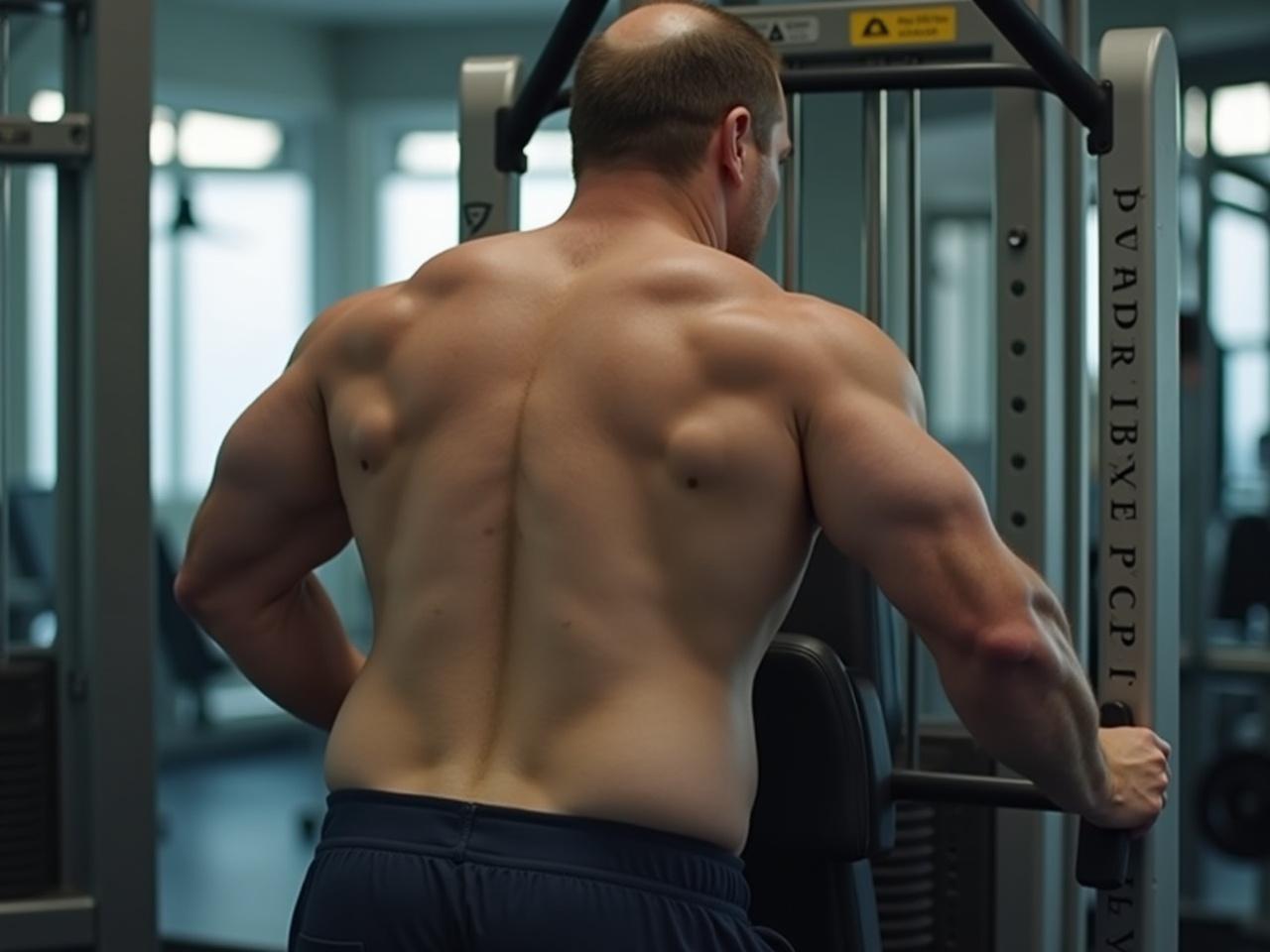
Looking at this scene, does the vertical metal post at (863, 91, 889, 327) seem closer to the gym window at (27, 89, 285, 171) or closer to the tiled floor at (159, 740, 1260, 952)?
the tiled floor at (159, 740, 1260, 952)

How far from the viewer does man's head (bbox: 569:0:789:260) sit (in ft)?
5.04

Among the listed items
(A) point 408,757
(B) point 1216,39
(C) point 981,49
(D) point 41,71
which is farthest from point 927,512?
(D) point 41,71

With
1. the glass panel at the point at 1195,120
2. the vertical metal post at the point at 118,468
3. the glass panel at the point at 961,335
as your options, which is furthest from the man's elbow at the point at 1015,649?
the glass panel at the point at 961,335

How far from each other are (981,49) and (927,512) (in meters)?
0.96

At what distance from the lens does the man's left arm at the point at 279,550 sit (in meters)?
1.66

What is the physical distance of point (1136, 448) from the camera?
1.79 meters

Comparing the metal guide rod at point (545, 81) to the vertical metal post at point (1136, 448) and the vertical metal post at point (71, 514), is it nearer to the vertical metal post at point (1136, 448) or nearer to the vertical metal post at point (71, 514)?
the vertical metal post at point (1136, 448)

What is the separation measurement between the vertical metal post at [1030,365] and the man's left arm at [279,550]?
31.1 inches

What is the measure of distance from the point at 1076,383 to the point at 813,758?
70 cm

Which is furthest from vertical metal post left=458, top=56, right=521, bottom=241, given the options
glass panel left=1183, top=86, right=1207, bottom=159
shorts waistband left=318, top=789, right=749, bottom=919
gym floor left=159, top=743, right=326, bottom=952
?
glass panel left=1183, top=86, right=1207, bottom=159

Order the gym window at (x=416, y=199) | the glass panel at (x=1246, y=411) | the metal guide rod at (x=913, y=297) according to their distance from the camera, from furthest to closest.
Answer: the gym window at (x=416, y=199) → the glass panel at (x=1246, y=411) → the metal guide rod at (x=913, y=297)

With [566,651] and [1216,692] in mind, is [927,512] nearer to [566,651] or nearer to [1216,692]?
[566,651]

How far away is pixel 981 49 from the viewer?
7.01ft

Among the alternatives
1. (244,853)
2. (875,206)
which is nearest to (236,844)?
(244,853)
